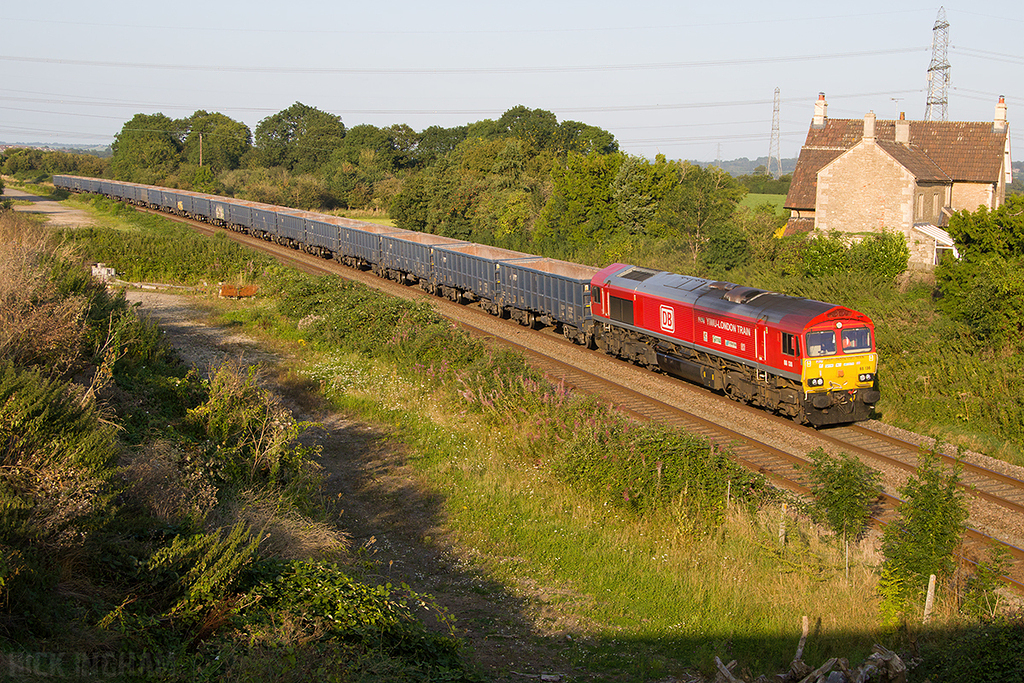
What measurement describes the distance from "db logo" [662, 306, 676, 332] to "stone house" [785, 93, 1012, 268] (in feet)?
64.8

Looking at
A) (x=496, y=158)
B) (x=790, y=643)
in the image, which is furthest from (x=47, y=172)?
(x=790, y=643)

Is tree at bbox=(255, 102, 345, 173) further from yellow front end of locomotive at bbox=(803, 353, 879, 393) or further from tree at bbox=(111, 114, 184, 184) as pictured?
yellow front end of locomotive at bbox=(803, 353, 879, 393)

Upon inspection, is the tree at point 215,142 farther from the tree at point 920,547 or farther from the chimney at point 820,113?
the tree at point 920,547

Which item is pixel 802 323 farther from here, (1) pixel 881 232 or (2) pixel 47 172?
(2) pixel 47 172

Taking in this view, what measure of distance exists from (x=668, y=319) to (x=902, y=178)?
2155 cm

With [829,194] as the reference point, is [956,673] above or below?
below

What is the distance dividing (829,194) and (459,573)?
3408cm

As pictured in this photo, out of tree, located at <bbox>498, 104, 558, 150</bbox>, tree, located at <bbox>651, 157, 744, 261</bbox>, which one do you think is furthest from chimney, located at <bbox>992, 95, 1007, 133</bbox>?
tree, located at <bbox>498, 104, 558, 150</bbox>

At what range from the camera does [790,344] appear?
18734 mm

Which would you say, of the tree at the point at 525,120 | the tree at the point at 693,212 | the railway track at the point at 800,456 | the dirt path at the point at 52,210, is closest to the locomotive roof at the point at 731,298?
the railway track at the point at 800,456

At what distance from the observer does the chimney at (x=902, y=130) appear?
137ft

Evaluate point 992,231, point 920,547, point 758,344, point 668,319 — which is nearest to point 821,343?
point 758,344

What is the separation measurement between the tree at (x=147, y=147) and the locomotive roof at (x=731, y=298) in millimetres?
103434

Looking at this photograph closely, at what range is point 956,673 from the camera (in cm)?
822
